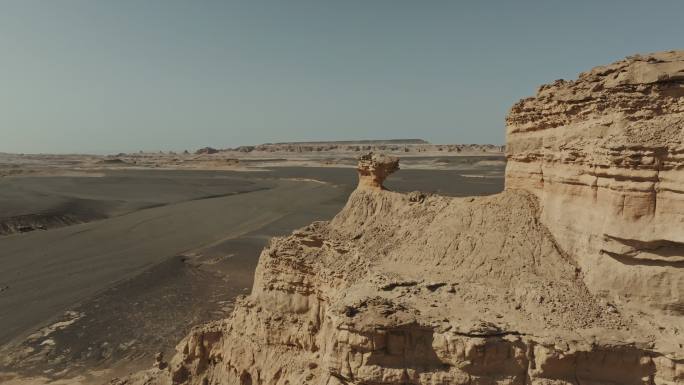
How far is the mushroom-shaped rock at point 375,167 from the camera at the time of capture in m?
13.2

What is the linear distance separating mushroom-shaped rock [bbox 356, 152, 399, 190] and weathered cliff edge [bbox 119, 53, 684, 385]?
2.31m

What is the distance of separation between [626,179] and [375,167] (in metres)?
7.01

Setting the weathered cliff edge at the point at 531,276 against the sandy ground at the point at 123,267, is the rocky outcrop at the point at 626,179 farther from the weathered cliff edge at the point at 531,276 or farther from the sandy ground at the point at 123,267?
the sandy ground at the point at 123,267

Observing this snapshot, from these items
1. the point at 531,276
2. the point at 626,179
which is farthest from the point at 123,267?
the point at 626,179

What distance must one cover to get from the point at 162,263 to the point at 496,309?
29.5m

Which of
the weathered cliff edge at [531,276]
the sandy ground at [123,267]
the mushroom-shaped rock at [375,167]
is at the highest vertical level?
the mushroom-shaped rock at [375,167]

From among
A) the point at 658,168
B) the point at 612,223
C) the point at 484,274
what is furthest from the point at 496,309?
the point at 658,168

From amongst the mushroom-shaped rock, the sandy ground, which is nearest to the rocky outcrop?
the mushroom-shaped rock

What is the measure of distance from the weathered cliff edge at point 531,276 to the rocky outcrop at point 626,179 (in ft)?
0.08

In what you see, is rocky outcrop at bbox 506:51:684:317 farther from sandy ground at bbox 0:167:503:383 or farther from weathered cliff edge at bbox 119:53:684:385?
sandy ground at bbox 0:167:503:383

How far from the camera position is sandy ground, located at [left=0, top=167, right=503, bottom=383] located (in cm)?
2027

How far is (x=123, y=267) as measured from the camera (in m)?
31.8

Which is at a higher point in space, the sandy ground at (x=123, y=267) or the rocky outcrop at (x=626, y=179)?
the rocky outcrop at (x=626, y=179)

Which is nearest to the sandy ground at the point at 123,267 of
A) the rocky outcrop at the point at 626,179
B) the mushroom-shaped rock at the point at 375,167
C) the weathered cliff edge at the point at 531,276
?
the weathered cliff edge at the point at 531,276
